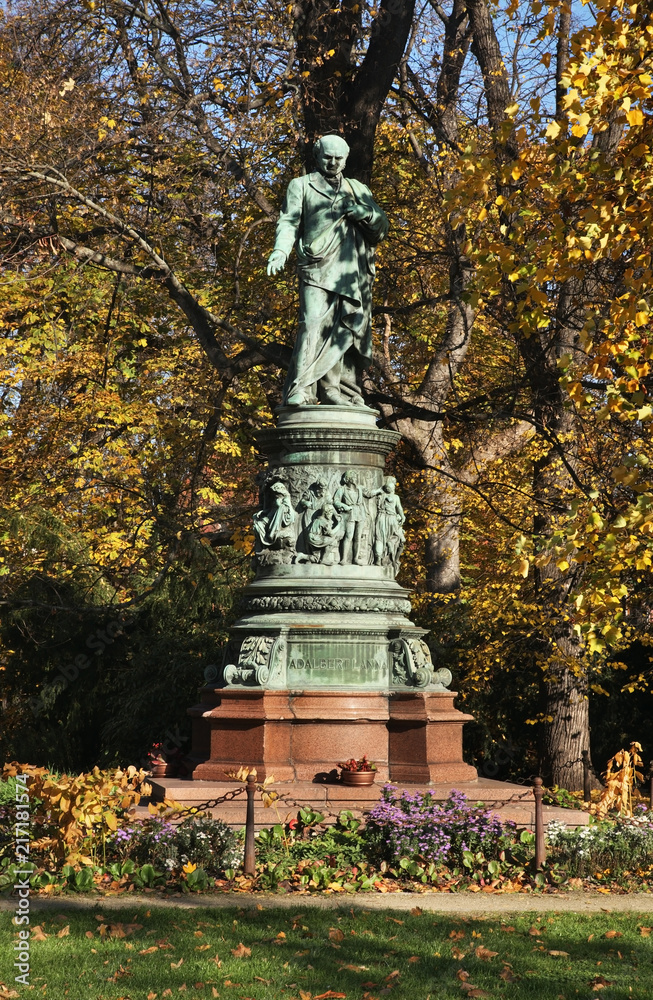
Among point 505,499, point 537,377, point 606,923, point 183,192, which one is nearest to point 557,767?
point 505,499

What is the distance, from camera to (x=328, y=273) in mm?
11758

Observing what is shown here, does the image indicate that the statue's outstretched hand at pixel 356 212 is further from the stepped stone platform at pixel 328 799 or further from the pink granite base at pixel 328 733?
the stepped stone platform at pixel 328 799

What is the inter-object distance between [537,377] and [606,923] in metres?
8.31

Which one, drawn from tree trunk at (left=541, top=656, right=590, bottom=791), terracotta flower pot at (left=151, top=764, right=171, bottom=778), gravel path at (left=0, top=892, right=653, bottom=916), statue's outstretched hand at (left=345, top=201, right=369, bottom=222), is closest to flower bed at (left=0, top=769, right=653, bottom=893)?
gravel path at (left=0, top=892, right=653, bottom=916)

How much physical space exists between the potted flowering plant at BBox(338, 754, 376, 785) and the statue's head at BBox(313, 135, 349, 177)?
5.42 m

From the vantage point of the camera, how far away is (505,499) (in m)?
15.7

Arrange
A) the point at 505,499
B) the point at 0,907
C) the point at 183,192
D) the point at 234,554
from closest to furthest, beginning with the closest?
the point at 0,907 < the point at 505,499 < the point at 234,554 < the point at 183,192

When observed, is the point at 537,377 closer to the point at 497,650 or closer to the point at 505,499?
the point at 505,499

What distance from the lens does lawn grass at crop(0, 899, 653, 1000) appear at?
6066mm

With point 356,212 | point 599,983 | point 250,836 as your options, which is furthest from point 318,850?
point 356,212

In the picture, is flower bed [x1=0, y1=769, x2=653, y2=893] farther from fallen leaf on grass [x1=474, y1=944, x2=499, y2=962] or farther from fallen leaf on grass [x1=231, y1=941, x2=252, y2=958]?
fallen leaf on grass [x1=474, y1=944, x2=499, y2=962]

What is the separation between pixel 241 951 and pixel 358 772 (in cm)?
318

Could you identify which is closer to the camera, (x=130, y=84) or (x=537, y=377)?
(x=537, y=377)

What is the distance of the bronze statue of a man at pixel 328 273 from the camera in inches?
459
